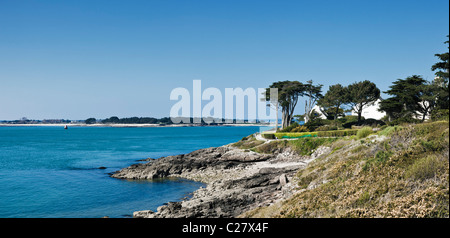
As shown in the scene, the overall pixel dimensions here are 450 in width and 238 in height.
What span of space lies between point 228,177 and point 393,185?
2115 cm

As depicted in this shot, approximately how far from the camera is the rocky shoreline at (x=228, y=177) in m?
18.4

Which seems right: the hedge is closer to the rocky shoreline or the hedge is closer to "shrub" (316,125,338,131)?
the rocky shoreline

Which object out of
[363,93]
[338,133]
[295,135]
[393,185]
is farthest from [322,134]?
[393,185]

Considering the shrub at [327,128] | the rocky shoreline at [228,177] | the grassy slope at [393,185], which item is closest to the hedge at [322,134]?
the rocky shoreline at [228,177]

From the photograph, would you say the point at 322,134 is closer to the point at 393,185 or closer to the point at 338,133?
the point at 338,133

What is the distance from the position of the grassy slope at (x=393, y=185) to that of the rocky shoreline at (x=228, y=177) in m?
3.95

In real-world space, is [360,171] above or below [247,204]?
above

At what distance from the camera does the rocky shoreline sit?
60.4 ft

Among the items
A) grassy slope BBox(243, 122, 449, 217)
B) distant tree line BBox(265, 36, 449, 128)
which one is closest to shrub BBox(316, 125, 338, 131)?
distant tree line BBox(265, 36, 449, 128)

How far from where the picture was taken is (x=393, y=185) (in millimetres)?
10844
